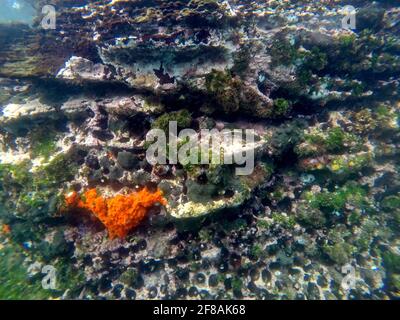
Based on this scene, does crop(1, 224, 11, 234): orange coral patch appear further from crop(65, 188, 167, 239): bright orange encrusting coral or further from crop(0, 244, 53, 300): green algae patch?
crop(65, 188, 167, 239): bright orange encrusting coral

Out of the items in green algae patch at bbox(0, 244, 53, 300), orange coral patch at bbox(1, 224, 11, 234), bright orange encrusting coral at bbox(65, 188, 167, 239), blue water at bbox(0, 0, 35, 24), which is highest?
blue water at bbox(0, 0, 35, 24)

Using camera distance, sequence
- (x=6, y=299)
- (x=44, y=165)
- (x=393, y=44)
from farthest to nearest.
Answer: (x=393, y=44)
(x=44, y=165)
(x=6, y=299)

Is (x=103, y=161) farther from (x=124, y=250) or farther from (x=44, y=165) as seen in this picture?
(x=124, y=250)

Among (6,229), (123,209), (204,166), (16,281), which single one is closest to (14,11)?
(6,229)

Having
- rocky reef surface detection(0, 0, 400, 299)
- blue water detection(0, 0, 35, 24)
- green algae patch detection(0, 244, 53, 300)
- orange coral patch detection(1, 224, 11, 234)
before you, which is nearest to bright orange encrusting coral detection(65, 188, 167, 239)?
rocky reef surface detection(0, 0, 400, 299)

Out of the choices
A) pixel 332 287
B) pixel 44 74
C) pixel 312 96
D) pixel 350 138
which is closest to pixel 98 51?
pixel 44 74

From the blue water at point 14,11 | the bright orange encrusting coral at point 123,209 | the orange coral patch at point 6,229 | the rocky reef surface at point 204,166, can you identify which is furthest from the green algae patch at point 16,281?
the blue water at point 14,11
